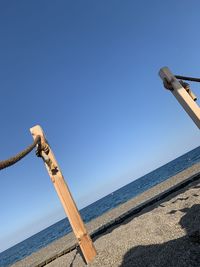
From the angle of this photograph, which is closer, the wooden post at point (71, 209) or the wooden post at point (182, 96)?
the wooden post at point (182, 96)

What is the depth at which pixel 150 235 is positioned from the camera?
573 cm

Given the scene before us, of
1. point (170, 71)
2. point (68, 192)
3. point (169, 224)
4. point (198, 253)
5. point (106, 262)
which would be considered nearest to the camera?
point (198, 253)

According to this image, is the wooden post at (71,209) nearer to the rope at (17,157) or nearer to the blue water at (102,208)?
the rope at (17,157)

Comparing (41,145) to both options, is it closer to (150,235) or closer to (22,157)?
(22,157)

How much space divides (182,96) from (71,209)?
2.57m

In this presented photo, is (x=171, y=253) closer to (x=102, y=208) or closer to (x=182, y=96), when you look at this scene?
(x=182, y=96)

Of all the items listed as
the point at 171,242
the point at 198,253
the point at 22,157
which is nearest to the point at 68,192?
the point at 22,157

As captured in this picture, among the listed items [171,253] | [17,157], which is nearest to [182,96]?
[171,253]

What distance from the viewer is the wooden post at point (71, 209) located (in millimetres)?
5383

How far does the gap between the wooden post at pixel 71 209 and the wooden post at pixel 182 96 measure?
2.36m

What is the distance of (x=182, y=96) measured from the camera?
4.50 metres

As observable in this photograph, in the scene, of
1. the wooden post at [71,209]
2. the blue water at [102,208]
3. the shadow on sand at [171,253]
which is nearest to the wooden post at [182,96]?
the shadow on sand at [171,253]

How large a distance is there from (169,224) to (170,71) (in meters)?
2.90

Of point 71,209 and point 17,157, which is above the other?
point 17,157
